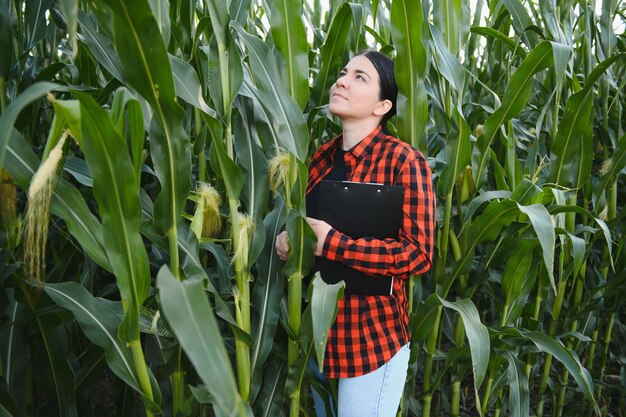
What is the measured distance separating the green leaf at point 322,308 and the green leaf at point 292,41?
1.22 ft

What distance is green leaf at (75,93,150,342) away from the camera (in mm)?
655

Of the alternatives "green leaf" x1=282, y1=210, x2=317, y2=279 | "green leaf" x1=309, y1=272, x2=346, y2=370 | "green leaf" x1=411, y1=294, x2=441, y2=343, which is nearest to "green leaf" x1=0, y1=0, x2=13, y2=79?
"green leaf" x1=282, y1=210, x2=317, y2=279

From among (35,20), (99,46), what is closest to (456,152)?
(99,46)

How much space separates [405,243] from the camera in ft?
3.50

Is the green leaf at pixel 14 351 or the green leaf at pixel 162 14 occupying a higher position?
the green leaf at pixel 162 14

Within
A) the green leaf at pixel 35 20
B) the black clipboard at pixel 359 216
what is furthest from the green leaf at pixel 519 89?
the green leaf at pixel 35 20

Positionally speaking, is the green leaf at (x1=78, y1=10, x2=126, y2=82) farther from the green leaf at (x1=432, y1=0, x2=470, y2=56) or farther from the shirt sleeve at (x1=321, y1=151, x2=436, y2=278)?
the green leaf at (x1=432, y1=0, x2=470, y2=56)

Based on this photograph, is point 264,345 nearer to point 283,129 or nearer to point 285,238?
point 285,238

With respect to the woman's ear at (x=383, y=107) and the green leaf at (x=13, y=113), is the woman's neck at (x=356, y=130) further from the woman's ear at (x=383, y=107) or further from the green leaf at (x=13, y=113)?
the green leaf at (x=13, y=113)

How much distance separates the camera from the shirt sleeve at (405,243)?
3.41ft

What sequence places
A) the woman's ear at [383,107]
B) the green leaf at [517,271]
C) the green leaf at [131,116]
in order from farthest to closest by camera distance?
the green leaf at [517,271], the woman's ear at [383,107], the green leaf at [131,116]

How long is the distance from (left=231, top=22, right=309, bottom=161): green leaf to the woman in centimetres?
14

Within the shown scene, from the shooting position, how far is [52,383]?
3.54ft

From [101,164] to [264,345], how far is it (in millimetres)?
523
